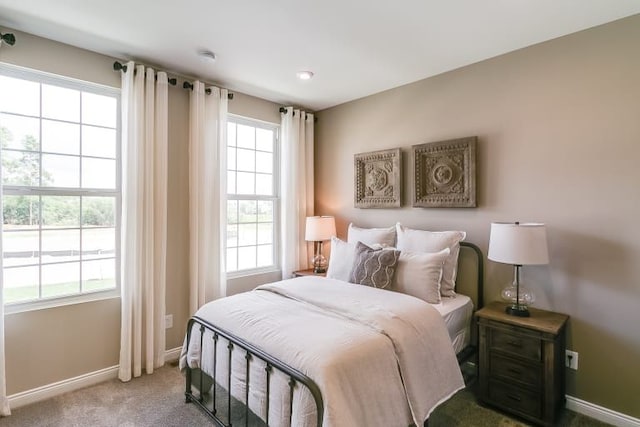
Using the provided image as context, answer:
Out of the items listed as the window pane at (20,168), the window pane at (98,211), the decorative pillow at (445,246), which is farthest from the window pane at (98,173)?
the decorative pillow at (445,246)

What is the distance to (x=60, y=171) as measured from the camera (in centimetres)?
255

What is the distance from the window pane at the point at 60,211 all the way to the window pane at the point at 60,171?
11 cm

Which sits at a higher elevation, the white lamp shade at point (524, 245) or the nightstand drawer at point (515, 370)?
the white lamp shade at point (524, 245)

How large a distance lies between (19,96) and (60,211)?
867 millimetres

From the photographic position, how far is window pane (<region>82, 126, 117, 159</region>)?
2666 mm

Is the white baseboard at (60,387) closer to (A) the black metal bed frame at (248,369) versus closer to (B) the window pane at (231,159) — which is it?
(A) the black metal bed frame at (248,369)

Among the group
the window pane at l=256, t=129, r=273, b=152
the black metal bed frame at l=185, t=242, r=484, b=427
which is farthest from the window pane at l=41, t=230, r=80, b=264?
the window pane at l=256, t=129, r=273, b=152

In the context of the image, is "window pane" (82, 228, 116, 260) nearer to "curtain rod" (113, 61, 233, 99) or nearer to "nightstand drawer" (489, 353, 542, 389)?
"curtain rod" (113, 61, 233, 99)

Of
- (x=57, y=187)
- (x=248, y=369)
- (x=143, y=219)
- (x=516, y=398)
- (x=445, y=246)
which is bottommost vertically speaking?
(x=516, y=398)

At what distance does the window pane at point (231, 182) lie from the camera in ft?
11.6

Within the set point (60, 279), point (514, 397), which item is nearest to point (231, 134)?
point (60, 279)

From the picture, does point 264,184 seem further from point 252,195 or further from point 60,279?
point 60,279

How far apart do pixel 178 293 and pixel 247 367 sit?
63.0 inches

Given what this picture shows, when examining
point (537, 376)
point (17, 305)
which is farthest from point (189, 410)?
point (537, 376)
